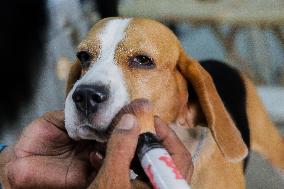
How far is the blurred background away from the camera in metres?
1.20

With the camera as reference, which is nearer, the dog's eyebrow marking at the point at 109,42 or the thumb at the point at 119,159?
the thumb at the point at 119,159

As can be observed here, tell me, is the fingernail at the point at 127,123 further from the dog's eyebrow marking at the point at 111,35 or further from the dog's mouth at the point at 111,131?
the dog's eyebrow marking at the point at 111,35

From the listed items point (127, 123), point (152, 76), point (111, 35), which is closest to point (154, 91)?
point (152, 76)

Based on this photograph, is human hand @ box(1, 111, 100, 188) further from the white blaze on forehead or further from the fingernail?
the fingernail

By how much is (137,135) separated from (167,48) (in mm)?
352

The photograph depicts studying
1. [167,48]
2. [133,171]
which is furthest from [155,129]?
[167,48]

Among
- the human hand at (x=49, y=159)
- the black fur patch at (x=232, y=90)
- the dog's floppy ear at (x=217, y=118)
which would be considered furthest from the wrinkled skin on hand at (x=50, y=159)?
the black fur patch at (x=232, y=90)

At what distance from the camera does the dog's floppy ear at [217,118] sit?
3.08ft

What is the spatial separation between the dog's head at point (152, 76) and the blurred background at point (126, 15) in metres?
0.19

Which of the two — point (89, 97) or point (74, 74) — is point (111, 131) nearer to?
point (89, 97)

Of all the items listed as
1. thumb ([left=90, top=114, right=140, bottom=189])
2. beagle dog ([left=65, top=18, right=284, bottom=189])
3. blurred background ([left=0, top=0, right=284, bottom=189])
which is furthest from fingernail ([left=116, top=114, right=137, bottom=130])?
blurred background ([left=0, top=0, right=284, bottom=189])

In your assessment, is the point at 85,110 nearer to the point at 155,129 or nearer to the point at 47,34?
the point at 155,129

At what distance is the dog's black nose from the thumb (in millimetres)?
163

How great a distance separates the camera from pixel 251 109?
130cm
